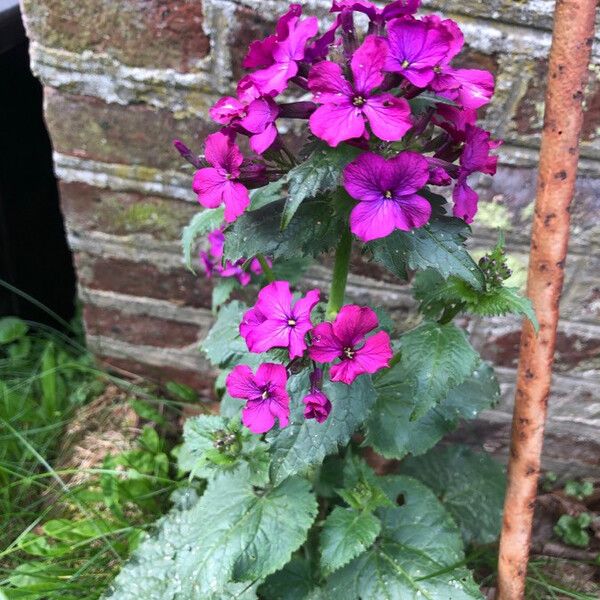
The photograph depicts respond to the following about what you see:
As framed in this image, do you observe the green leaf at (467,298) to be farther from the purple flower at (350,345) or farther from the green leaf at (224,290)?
the green leaf at (224,290)

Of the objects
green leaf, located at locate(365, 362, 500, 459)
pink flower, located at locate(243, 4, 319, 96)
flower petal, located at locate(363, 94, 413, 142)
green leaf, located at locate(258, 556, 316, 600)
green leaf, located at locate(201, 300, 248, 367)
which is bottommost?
green leaf, located at locate(258, 556, 316, 600)

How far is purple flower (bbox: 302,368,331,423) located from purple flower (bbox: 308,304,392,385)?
37mm

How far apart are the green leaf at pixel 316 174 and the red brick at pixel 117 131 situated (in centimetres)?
68

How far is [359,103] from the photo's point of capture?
85 cm

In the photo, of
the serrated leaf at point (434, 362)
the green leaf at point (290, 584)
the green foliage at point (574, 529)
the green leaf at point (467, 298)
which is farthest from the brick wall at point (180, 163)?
the green leaf at point (290, 584)

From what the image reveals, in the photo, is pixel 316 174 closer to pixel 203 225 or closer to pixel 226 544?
pixel 203 225

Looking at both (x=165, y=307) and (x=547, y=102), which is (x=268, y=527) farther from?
(x=547, y=102)

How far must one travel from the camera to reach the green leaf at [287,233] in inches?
39.2

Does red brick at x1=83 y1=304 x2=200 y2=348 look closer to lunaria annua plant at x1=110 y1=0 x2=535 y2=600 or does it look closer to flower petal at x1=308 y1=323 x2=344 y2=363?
lunaria annua plant at x1=110 y1=0 x2=535 y2=600

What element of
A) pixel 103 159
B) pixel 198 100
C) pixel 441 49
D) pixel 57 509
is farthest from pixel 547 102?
pixel 57 509

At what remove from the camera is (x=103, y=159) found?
1611 mm

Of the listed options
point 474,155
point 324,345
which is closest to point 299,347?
point 324,345

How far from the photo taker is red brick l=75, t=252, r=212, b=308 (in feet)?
5.79

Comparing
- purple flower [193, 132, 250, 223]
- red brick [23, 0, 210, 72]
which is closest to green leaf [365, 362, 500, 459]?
purple flower [193, 132, 250, 223]
